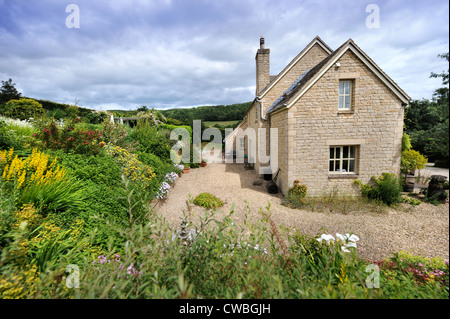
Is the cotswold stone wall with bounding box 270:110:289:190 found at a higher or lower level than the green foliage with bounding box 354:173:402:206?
higher

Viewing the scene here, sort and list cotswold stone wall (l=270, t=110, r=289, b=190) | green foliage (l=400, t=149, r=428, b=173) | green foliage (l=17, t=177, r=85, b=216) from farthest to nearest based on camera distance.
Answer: green foliage (l=400, t=149, r=428, b=173) < cotswold stone wall (l=270, t=110, r=289, b=190) < green foliage (l=17, t=177, r=85, b=216)

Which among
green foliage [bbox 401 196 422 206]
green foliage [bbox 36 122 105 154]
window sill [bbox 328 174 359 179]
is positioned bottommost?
green foliage [bbox 401 196 422 206]

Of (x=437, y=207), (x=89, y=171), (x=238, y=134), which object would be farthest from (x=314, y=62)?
(x=89, y=171)

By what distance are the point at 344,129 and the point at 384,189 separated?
3152 mm

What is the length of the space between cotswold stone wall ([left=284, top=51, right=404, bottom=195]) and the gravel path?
5.95 ft

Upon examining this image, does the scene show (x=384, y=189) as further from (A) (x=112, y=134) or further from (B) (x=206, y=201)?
(A) (x=112, y=134)

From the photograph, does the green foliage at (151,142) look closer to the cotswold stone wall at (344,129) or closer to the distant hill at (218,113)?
the cotswold stone wall at (344,129)

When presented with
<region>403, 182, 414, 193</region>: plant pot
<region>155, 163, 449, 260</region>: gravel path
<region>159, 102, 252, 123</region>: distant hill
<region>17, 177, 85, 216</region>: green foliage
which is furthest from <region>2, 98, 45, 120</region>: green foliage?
<region>159, 102, 252, 123</region>: distant hill

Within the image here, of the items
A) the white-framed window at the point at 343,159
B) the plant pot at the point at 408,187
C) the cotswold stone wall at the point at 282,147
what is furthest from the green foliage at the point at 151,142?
the plant pot at the point at 408,187

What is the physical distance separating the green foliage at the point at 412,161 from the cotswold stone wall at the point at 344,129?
1709 mm

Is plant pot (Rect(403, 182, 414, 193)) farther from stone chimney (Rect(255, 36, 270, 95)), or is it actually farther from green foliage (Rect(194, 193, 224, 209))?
stone chimney (Rect(255, 36, 270, 95))

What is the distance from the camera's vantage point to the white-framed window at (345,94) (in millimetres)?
9000

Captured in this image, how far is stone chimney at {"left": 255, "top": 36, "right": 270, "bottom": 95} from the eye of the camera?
49.0 feet
